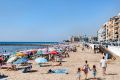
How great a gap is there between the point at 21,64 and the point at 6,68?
3494 mm

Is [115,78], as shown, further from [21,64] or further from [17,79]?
[21,64]

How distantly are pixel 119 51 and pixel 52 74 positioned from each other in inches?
951

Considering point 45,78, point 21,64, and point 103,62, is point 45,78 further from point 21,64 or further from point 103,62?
point 21,64

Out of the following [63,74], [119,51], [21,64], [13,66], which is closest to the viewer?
[63,74]

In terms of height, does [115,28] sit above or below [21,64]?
above

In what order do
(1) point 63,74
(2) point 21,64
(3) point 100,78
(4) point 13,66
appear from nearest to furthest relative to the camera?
(3) point 100,78
(1) point 63,74
(4) point 13,66
(2) point 21,64

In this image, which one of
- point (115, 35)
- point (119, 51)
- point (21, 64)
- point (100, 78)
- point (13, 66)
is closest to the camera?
point (100, 78)

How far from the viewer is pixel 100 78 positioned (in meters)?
21.8

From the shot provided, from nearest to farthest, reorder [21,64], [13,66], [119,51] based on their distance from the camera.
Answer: [13,66] → [21,64] → [119,51]

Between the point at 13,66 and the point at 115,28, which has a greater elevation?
the point at 115,28

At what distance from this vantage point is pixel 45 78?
22.2 m

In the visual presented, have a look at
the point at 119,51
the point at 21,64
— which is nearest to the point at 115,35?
the point at 119,51

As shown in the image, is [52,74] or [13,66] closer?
[52,74]

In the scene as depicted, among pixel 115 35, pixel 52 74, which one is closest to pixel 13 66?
pixel 52 74
